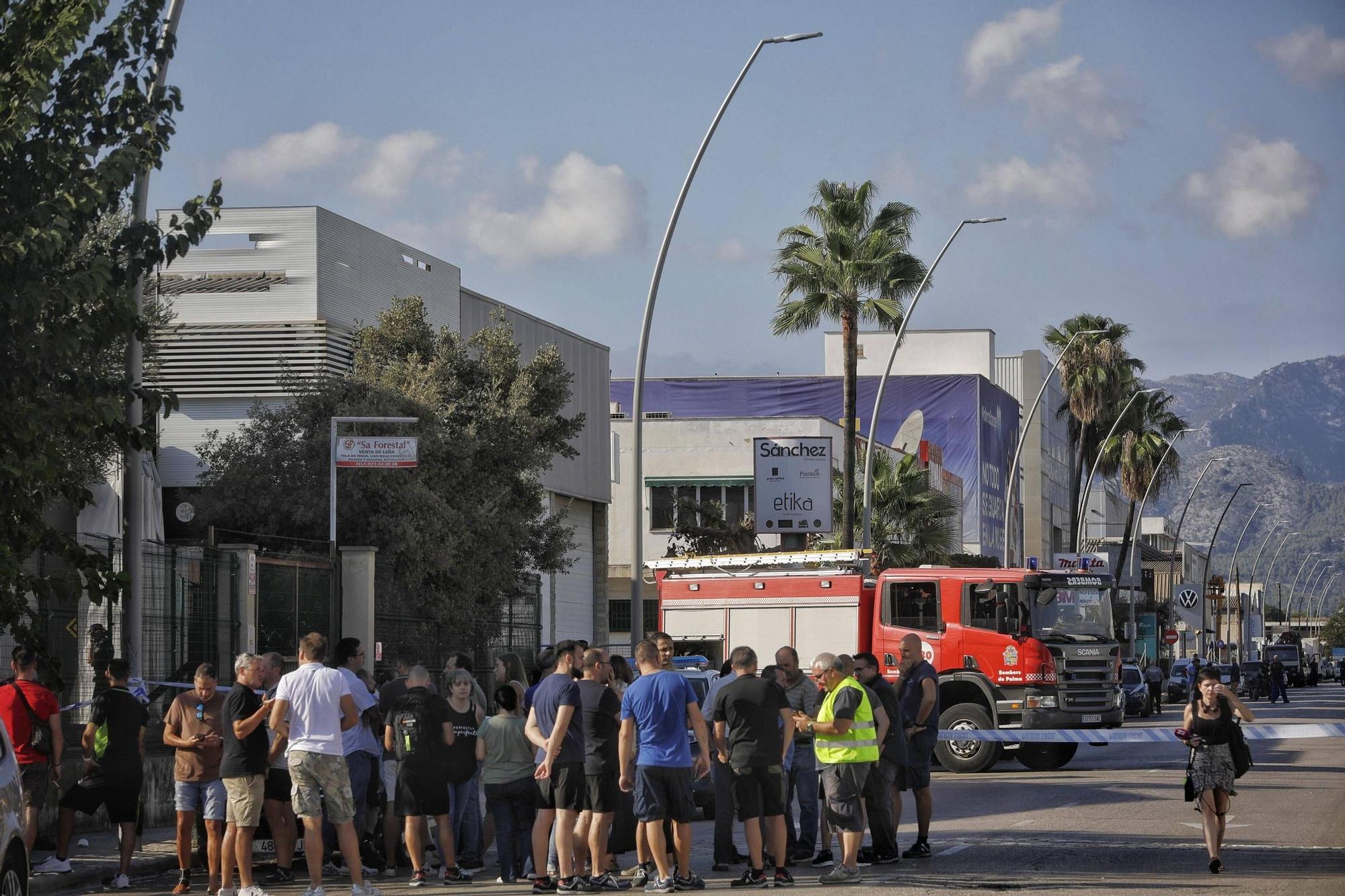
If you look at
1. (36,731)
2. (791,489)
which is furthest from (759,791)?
(791,489)

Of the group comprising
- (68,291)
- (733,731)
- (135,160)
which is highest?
(135,160)

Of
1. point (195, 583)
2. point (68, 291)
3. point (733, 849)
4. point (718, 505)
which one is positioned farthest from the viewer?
point (718, 505)

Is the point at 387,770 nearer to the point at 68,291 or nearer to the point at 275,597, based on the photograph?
the point at 68,291

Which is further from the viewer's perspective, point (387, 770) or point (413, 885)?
point (387, 770)

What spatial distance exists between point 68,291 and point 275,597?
10169 mm

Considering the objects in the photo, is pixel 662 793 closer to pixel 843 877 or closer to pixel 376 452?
pixel 843 877

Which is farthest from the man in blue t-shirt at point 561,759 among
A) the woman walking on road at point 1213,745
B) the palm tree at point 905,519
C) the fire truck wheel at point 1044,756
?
the palm tree at point 905,519

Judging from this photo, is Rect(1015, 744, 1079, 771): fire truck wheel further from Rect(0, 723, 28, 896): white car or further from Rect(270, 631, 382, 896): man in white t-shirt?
Rect(0, 723, 28, 896): white car

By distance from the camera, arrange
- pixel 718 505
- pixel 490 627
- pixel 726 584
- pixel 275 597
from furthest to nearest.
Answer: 1. pixel 718 505
2. pixel 490 627
3. pixel 726 584
4. pixel 275 597

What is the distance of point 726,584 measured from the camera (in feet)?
88.7

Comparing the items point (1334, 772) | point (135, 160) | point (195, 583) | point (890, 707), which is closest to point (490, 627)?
point (195, 583)

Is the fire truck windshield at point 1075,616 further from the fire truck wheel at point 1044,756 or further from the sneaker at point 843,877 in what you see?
the sneaker at point 843,877

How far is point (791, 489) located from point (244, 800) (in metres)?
27.0

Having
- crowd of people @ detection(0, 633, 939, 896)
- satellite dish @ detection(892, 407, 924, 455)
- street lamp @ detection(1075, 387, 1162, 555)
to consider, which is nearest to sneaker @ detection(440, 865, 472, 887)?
crowd of people @ detection(0, 633, 939, 896)
